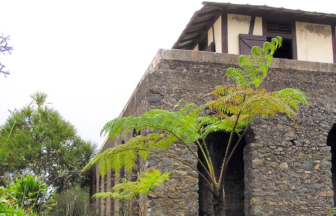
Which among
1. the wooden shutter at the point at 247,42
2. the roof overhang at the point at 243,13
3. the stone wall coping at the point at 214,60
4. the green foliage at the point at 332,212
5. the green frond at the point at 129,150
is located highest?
the roof overhang at the point at 243,13

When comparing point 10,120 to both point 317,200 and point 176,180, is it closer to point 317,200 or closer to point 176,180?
point 176,180

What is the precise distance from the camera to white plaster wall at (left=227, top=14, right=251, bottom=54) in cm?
1210

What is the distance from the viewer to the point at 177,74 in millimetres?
8805

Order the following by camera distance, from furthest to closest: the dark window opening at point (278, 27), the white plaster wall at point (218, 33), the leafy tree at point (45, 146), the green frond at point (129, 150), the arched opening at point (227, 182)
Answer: the leafy tree at point (45, 146)
the dark window opening at point (278, 27)
the white plaster wall at point (218, 33)
the arched opening at point (227, 182)
the green frond at point (129, 150)

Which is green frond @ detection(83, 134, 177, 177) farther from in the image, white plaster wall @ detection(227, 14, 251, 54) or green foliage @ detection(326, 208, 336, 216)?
white plaster wall @ detection(227, 14, 251, 54)

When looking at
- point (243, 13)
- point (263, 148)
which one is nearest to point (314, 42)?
point (243, 13)

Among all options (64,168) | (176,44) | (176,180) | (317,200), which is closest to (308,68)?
(317,200)

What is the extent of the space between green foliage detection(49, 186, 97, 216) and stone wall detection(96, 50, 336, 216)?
7.03 m

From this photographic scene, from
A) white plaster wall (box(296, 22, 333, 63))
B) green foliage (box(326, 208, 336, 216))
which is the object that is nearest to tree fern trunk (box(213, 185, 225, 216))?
green foliage (box(326, 208, 336, 216))

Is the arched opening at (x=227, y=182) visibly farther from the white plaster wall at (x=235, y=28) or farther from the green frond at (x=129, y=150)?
the green frond at (x=129, y=150)

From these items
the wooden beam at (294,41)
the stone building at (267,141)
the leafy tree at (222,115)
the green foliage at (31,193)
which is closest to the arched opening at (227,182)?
the stone building at (267,141)

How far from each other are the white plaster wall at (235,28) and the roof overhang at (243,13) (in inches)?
6.0

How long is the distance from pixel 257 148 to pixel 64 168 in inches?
452

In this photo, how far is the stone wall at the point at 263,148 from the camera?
8.36 meters
